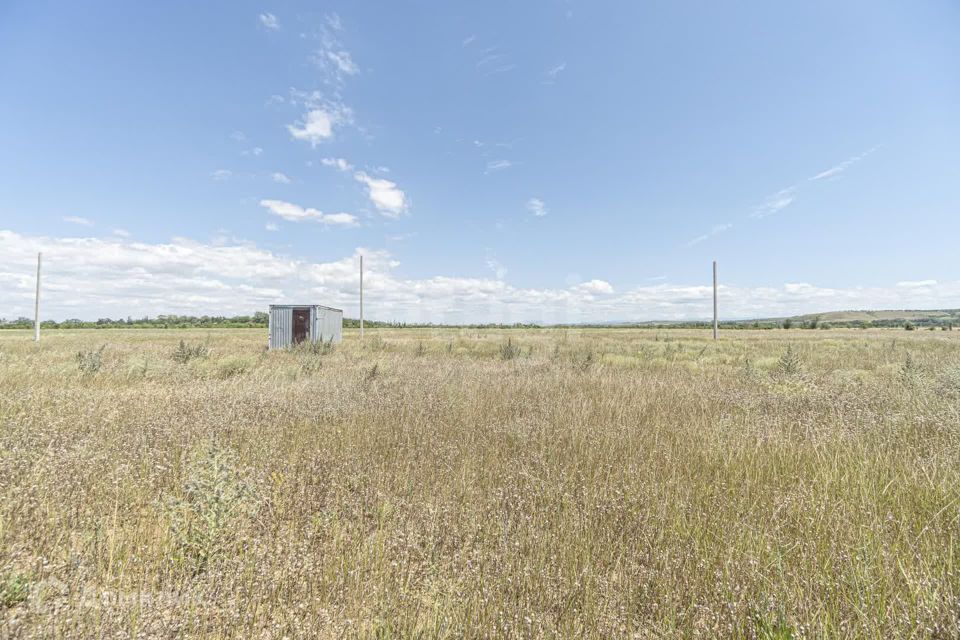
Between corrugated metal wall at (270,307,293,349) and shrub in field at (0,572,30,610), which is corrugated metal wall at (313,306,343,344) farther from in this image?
shrub in field at (0,572,30,610)

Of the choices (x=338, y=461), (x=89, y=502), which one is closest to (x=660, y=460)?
(x=338, y=461)

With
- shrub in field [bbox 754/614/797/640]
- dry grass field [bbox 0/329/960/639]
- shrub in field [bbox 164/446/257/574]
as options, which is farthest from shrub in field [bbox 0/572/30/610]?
shrub in field [bbox 754/614/797/640]

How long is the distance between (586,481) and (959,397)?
745 centimetres

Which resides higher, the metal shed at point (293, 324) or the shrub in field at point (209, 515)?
the metal shed at point (293, 324)

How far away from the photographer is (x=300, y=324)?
67.6 ft

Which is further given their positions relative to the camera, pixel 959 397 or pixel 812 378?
pixel 812 378

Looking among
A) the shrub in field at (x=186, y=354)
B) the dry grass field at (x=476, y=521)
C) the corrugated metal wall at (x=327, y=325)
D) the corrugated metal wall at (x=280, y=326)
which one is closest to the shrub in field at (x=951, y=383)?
the dry grass field at (x=476, y=521)

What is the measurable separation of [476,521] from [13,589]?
284 cm

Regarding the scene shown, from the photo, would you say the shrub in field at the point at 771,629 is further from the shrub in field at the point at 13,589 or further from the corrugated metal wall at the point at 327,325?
the corrugated metal wall at the point at 327,325

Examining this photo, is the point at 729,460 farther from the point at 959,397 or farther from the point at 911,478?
the point at 959,397

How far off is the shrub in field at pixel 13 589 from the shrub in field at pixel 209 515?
67cm

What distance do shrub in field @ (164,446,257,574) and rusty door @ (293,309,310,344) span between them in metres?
18.7

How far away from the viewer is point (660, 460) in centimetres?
412

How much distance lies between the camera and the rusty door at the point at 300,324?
20.3 metres
